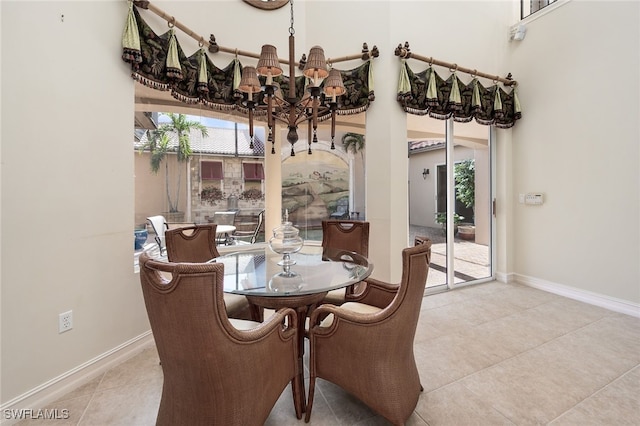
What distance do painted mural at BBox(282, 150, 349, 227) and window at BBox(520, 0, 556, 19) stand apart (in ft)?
10.8

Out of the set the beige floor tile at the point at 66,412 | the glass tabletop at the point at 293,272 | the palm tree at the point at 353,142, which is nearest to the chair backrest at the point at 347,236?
the glass tabletop at the point at 293,272

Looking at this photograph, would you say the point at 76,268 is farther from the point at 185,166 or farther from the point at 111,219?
the point at 185,166

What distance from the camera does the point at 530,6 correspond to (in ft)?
12.6

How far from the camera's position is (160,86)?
2.36 metres

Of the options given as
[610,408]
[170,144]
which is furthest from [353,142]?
[610,408]

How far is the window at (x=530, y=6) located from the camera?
3.78 meters

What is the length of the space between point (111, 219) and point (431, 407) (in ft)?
8.23

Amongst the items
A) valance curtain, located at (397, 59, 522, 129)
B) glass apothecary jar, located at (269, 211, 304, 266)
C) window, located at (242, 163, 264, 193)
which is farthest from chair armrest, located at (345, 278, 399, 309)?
valance curtain, located at (397, 59, 522, 129)

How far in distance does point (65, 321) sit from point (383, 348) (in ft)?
6.66

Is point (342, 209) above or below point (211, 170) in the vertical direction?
below

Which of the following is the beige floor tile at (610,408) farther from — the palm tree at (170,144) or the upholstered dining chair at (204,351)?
the palm tree at (170,144)

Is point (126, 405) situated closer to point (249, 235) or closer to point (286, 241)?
point (286, 241)

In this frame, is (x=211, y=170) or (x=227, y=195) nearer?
(x=211, y=170)

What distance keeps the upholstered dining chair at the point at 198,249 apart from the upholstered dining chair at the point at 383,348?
783 millimetres
